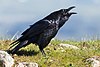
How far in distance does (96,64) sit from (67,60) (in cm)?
89

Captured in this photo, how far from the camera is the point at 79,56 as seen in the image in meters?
14.0

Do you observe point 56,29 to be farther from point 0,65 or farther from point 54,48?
point 0,65

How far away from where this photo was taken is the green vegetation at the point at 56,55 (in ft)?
42.1

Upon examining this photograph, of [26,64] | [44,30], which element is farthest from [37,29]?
[26,64]

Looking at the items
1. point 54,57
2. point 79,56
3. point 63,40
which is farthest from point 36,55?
point 63,40

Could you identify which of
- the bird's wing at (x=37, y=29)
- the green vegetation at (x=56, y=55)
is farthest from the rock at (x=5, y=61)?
the bird's wing at (x=37, y=29)

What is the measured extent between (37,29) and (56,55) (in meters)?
1.01

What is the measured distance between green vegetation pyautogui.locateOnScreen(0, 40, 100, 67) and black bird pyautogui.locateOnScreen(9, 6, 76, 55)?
322 mm

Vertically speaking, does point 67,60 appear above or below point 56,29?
below

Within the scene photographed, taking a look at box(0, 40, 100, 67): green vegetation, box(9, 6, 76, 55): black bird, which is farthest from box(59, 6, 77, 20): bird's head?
box(0, 40, 100, 67): green vegetation

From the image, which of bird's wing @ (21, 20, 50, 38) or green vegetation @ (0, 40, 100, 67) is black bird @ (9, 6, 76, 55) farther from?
green vegetation @ (0, 40, 100, 67)

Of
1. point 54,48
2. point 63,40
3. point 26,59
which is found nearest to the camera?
point 26,59

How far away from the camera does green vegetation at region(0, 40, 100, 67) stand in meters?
12.8

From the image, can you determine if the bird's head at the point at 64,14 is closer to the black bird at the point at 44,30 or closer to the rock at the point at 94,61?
the black bird at the point at 44,30
